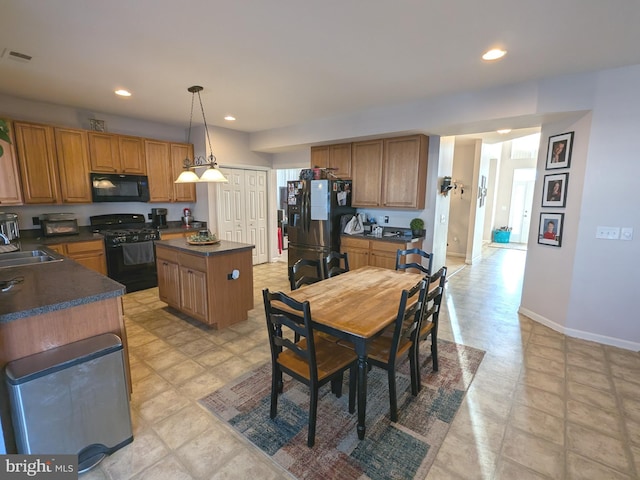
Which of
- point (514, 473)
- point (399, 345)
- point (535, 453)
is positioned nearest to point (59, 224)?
point (399, 345)

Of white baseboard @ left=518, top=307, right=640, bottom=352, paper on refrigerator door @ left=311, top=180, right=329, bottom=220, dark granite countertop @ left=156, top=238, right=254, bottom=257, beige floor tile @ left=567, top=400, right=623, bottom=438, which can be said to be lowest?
beige floor tile @ left=567, top=400, right=623, bottom=438

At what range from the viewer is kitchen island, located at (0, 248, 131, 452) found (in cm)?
150

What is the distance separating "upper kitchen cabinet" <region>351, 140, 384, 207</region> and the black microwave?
340 cm

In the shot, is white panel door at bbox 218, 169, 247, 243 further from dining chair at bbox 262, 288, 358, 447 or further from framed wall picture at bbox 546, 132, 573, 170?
framed wall picture at bbox 546, 132, 573, 170

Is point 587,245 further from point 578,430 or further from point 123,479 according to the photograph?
point 123,479

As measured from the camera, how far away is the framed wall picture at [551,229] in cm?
333

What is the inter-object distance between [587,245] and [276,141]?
4635mm

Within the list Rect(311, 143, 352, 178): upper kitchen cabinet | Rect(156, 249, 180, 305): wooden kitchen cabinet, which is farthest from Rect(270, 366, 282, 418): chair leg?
Rect(311, 143, 352, 178): upper kitchen cabinet

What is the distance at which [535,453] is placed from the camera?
5.75 ft

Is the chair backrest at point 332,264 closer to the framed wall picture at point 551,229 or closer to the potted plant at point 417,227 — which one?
the potted plant at point 417,227

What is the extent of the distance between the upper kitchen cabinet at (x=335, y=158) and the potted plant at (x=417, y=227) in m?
1.29

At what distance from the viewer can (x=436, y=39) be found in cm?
230

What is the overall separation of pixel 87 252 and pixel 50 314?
117 inches

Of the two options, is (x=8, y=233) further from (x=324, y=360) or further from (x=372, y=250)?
(x=372, y=250)
